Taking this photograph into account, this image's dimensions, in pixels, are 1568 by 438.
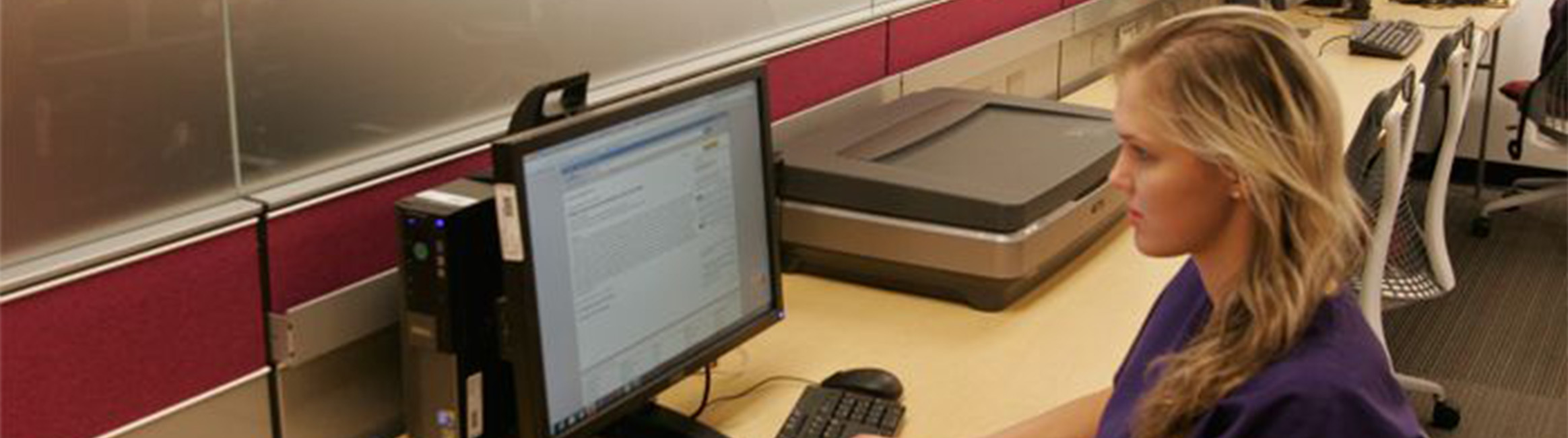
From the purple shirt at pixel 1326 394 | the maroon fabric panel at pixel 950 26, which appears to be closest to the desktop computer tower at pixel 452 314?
the purple shirt at pixel 1326 394

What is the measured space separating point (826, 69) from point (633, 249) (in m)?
1.00

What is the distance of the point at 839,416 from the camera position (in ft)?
5.74

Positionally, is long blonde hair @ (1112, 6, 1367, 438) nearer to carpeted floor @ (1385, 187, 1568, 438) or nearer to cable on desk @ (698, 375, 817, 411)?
cable on desk @ (698, 375, 817, 411)

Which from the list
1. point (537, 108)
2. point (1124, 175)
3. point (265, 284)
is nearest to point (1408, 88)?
point (1124, 175)

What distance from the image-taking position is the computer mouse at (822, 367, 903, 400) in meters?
1.81

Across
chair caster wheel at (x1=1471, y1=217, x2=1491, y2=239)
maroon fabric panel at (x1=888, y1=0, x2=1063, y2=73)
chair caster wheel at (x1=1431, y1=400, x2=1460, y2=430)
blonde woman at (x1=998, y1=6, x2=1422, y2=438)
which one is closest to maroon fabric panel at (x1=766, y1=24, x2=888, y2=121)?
maroon fabric panel at (x1=888, y1=0, x2=1063, y2=73)

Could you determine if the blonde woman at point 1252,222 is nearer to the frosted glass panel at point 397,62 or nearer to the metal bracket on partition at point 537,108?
the metal bracket on partition at point 537,108

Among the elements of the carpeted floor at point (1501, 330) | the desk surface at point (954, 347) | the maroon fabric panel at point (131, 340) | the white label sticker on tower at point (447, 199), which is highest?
the white label sticker on tower at point (447, 199)

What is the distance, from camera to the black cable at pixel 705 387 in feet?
5.82

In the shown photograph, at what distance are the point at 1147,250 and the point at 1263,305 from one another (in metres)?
0.11

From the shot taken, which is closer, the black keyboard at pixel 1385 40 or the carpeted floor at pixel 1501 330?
the carpeted floor at pixel 1501 330

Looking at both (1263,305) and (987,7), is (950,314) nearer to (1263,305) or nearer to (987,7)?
(1263,305)

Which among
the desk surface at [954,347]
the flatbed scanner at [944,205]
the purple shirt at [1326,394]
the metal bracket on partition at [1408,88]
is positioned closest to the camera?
the purple shirt at [1326,394]

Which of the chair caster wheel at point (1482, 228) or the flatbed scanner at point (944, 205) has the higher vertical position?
the flatbed scanner at point (944, 205)
